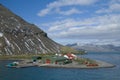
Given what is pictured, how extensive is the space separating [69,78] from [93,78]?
11374 millimetres

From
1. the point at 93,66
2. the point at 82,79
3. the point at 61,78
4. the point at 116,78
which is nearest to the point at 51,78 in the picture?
the point at 61,78

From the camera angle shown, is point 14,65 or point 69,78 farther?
point 14,65

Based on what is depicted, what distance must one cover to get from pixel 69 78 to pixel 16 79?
25.1 meters

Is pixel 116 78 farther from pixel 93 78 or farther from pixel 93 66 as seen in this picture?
pixel 93 66

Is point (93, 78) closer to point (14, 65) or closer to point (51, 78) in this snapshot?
point (51, 78)

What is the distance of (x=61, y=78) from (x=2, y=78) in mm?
27501

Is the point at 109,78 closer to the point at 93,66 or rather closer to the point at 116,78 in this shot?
the point at 116,78

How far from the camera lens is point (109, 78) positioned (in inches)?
5153

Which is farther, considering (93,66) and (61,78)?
(93,66)

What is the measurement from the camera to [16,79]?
124125 mm

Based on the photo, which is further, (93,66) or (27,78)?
(93,66)

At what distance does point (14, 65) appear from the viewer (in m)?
196

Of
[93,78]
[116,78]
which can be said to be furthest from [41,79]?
[116,78]

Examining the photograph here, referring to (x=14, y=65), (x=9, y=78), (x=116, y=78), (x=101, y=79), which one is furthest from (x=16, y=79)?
(x=14, y=65)
